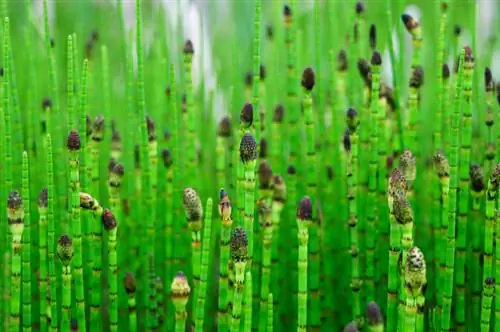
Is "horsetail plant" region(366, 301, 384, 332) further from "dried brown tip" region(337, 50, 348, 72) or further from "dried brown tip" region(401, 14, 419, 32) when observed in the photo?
"dried brown tip" region(337, 50, 348, 72)

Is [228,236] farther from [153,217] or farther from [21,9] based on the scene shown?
[21,9]

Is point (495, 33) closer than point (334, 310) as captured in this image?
No

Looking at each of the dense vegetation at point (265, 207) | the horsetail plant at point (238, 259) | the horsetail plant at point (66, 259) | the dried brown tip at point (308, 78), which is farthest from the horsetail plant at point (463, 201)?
the horsetail plant at point (66, 259)

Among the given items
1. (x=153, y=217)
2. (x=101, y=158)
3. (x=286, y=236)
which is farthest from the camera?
(x=101, y=158)

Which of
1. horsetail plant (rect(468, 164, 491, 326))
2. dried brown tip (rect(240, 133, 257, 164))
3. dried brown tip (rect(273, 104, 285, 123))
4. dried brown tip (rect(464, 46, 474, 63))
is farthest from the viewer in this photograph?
dried brown tip (rect(273, 104, 285, 123))

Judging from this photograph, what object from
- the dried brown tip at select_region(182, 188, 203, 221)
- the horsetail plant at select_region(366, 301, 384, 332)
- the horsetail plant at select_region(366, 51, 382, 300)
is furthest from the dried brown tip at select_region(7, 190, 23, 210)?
the horsetail plant at select_region(366, 51, 382, 300)

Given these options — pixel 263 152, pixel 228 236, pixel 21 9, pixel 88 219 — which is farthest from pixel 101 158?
pixel 21 9
